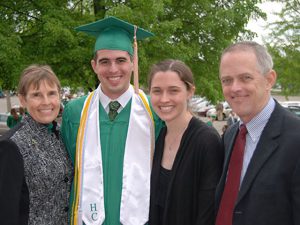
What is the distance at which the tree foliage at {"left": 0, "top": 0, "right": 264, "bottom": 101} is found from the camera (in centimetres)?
787

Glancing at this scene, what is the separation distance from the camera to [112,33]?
3.75 m

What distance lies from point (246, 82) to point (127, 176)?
137 centimetres

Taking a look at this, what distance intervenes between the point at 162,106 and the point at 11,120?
10.8 meters

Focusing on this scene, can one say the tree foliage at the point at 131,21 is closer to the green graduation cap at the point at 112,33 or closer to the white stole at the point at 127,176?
the green graduation cap at the point at 112,33

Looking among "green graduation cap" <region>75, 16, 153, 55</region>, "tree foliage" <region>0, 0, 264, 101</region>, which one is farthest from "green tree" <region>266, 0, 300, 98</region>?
"green graduation cap" <region>75, 16, 153, 55</region>

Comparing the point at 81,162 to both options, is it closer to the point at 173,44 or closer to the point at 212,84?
the point at 173,44

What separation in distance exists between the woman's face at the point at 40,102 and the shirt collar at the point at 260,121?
1.49 metres

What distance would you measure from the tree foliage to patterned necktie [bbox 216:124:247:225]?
17.7 feet

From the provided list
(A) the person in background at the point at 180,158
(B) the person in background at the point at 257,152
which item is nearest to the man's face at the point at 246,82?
(B) the person in background at the point at 257,152

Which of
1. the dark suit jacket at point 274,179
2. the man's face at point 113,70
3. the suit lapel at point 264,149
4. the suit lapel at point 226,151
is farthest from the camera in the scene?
the man's face at point 113,70

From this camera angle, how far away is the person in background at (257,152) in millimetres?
2270

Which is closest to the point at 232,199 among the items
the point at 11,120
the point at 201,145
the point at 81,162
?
the point at 201,145

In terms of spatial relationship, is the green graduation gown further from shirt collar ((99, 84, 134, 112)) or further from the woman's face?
the woman's face

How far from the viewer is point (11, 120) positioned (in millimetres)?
12898
